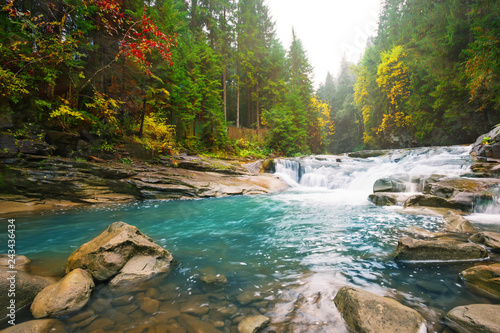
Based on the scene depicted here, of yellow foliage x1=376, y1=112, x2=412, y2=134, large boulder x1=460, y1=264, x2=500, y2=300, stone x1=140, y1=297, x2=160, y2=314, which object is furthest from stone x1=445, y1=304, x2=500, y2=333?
yellow foliage x1=376, y1=112, x2=412, y2=134

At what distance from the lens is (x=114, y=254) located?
8.89 ft

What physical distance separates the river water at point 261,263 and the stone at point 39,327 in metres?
0.09

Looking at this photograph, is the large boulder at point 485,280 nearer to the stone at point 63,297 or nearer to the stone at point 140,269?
the stone at point 140,269

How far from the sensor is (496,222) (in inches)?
185

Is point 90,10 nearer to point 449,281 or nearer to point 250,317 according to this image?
point 250,317

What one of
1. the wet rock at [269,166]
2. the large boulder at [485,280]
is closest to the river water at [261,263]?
the large boulder at [485,280]

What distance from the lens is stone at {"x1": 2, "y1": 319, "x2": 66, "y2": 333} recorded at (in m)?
1.64

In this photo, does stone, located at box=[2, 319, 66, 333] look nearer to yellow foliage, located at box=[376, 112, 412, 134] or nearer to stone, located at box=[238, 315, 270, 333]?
stone, located at box=[238, 315, 270, 333]

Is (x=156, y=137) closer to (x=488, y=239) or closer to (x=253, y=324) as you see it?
(x=253, y=324)

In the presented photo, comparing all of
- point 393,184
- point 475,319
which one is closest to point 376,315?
point 475,319

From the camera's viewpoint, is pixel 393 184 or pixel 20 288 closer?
pixel 20 288

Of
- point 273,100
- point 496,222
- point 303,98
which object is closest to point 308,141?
point 303,98

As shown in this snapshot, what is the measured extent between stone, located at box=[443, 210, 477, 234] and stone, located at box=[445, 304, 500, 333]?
3126 millimetres

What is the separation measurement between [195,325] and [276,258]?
1.77m
